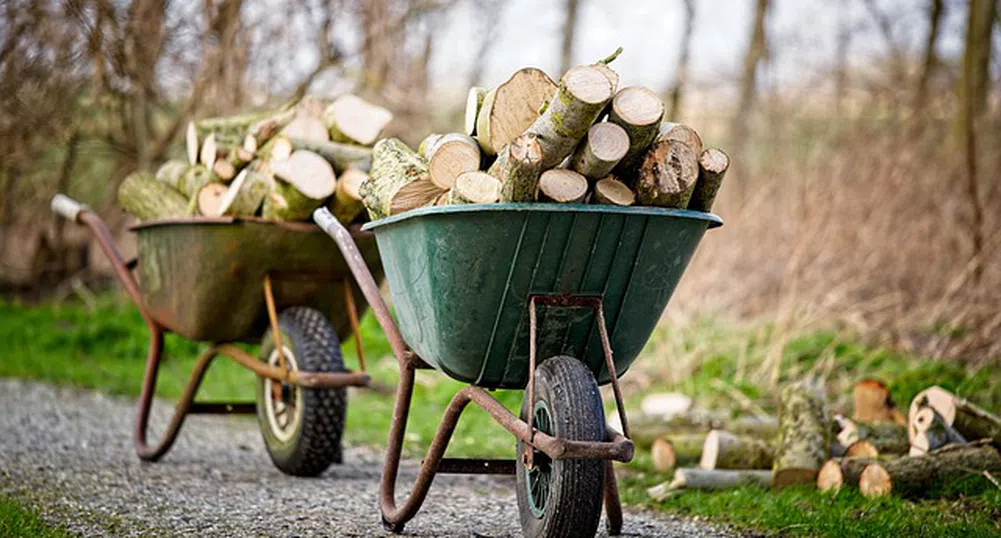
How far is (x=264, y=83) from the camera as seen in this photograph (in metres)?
8.53

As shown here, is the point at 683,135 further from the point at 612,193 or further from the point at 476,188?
the point at 476,188

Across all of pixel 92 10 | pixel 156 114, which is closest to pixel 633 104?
pixel 92 10

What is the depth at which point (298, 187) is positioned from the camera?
3.75 metres

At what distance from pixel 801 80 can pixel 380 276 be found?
31.2 ft

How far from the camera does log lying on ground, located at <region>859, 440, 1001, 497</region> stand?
3.46 m

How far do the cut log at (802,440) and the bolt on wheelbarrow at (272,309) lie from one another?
4.89ft

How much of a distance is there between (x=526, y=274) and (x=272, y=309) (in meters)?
1.63

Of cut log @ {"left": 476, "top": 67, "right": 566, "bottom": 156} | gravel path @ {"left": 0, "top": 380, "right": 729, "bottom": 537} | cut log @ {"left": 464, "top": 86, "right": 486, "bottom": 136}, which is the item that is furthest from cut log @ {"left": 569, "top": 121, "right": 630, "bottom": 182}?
gravel path @ {"left": 0, "top": 380, "right": 729, "bottom": 537}

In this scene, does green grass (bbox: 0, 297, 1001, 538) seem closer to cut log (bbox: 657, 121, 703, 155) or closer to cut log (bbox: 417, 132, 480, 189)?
cut log (bbox: 657, 121, 703, 155)

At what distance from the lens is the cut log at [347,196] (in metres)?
3.84

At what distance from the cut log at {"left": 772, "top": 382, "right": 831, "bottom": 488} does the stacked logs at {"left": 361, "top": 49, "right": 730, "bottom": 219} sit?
1327mm

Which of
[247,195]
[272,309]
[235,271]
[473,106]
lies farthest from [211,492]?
[473,106]

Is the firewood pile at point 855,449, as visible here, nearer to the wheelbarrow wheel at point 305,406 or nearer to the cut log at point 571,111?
the wheelbarrow wheel at point 305,406

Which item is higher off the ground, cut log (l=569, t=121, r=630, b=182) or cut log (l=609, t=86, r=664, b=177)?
cut log (l=609, t=86, r=664, b=177)
